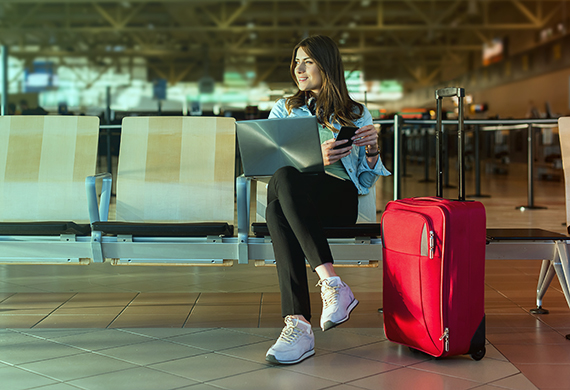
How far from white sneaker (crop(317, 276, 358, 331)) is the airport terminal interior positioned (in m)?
0.15

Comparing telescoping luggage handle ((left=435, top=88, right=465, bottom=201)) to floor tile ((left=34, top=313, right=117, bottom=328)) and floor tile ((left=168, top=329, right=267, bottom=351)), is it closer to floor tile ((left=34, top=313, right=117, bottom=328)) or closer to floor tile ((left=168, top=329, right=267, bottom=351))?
floor tile ((left=168, top=329, right=267, bottom=351))

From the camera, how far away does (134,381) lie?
187 cm

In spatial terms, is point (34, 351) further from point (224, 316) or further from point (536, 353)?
point (536, 353)

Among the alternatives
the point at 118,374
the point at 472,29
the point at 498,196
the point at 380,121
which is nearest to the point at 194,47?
the point at 472,29

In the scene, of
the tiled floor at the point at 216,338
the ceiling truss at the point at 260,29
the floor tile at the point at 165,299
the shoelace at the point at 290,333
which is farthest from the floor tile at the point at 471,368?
the ceiling truss at the point at 260,29

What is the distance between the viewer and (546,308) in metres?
2.79

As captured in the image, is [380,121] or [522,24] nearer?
[380,121]

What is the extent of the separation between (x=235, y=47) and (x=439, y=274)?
15937 millimetres

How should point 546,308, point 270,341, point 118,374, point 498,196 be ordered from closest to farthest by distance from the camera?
point 118,374
point 270,341
point 546,308
point 498,196

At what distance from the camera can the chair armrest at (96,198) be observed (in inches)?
98.7

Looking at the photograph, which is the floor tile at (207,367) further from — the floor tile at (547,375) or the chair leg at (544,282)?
the chair leg at (544,282)

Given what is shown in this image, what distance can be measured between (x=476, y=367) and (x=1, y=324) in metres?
1.82

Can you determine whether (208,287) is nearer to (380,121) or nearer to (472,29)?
(380,121)

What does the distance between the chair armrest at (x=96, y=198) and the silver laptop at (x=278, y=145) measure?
660 mm
